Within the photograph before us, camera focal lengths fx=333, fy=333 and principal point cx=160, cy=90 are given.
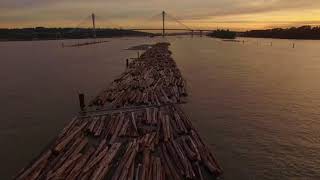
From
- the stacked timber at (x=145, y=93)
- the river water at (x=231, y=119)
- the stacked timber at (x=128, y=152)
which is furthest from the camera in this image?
the stacked timber at (x=145, y=93)

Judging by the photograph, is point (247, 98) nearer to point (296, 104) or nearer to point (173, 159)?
point (296, 104)

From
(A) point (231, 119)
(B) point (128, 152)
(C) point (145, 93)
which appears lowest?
(A) point (231, 119)

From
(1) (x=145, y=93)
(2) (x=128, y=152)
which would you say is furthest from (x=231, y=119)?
(2) (x=128, y=152)

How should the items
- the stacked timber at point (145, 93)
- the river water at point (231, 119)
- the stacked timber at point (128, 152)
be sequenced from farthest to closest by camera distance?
the stacked timber at point (145, 93), the river water at point (231, 119), the stacked timber at point (128, 152)

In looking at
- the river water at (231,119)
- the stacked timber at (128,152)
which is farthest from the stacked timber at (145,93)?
the stacked timber at (128,152)

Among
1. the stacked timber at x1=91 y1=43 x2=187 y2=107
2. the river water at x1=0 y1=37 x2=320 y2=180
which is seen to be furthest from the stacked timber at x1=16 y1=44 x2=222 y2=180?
the stacked timber at x1=91 y1=43 x2=187 y2=107

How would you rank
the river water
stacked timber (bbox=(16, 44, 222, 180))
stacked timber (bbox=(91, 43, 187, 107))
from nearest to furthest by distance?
stacked timber (bbox=(16, 44, 222, 180)) < the river water < stacked timber (bbox=(91, 43, 187, 107))

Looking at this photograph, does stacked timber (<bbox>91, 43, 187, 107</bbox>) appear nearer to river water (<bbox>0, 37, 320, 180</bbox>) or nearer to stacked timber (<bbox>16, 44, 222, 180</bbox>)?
river water (<bbox>0, 37, 320, 180</bbox>)

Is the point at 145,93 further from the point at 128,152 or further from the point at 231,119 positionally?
the point at 128,152

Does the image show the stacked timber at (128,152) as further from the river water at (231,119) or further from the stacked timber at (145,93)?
the stacked timber at (145,93)
